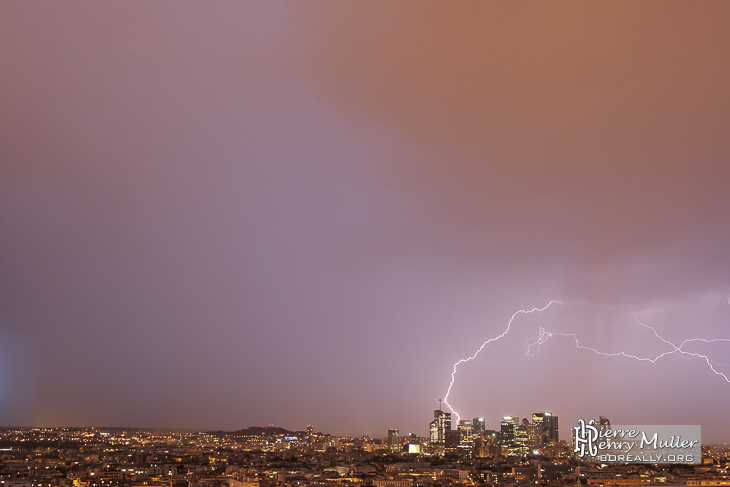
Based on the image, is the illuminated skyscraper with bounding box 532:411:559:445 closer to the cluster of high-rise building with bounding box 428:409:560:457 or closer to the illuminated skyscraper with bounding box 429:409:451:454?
the cluster of high-rise building with bounding box 428:409:560:457

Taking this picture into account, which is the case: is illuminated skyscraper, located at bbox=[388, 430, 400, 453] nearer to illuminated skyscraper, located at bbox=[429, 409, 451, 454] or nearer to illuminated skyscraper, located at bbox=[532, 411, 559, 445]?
illuminated skyscraper, located at bbox=[429, 409, 451, 454]

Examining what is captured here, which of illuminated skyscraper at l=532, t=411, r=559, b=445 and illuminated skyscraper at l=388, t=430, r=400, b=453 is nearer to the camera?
illuminated skyscraper at l=532, t=411, r=559, b=445

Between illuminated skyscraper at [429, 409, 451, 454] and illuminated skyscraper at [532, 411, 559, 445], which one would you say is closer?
illuminated skyscraper at [532, 411, 559, 445]

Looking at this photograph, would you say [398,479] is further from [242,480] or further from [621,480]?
[621,480]

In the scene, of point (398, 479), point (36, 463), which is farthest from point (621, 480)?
point (36, 463)

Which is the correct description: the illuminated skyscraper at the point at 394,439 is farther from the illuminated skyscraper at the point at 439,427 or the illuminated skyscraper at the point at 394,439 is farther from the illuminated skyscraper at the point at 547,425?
the illuminated skyscraper at the point at 547,425

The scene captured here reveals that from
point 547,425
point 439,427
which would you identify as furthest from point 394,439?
point 547,425

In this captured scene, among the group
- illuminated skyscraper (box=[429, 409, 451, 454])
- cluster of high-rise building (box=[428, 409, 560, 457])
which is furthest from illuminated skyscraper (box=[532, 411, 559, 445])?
illuminated skyscraper (box=[429, 409, 451, 454])

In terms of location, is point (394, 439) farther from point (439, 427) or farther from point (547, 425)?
point (547, 425)

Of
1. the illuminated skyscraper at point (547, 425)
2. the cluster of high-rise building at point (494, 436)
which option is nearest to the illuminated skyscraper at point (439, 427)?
the cluster of high-rise building at point (494, 436)
